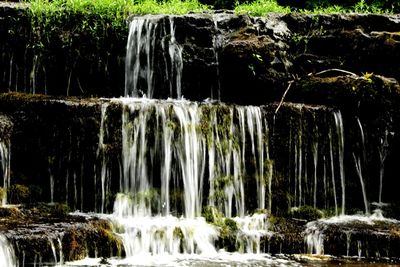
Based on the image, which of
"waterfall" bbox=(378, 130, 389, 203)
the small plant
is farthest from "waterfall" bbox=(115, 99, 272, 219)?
the small plant

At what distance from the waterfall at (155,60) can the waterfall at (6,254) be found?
4.89 meters

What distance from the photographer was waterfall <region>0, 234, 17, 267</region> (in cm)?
638

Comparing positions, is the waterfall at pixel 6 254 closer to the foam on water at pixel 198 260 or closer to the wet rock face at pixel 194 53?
the foam on water at pixel 198 260

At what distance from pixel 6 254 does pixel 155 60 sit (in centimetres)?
537

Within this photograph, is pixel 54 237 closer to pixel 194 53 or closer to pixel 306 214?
pixel 306 214

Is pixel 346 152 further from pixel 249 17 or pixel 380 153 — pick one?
pixel 249 17

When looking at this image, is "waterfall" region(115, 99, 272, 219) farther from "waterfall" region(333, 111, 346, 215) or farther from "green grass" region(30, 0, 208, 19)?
"green grass" region(30, 0, 208, 19)

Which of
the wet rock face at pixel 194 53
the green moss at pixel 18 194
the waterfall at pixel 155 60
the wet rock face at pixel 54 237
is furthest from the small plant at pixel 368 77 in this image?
the green moss at pixel 18 194

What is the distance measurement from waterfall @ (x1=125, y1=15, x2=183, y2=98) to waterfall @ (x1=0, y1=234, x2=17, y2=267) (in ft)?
16.0

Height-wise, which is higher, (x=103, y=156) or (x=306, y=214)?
(x=103, y=156)

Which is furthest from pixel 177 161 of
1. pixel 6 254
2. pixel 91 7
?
pixel 91 7

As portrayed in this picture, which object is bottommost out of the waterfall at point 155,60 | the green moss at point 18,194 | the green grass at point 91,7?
the green moss at point 18,194

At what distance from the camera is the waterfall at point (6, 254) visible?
638 centimetres

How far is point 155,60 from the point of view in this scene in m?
10.7
